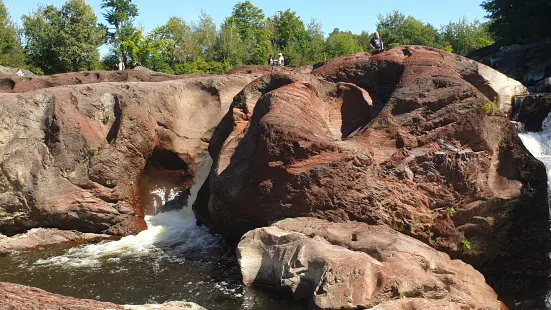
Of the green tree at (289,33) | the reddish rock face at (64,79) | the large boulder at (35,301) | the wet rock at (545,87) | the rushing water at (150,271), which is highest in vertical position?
the green tree at (289,33)

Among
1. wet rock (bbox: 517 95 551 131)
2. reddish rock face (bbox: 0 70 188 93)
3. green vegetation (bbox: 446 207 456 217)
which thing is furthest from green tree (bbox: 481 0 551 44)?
green vegetation (bbox: 446 207 456 217)

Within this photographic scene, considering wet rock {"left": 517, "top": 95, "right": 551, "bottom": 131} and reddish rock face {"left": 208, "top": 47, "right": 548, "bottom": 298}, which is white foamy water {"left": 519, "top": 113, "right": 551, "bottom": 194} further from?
reddish rock face {"left": 208, "top": 47, "right": 548, "bottom": 298}

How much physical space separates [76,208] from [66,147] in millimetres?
1794

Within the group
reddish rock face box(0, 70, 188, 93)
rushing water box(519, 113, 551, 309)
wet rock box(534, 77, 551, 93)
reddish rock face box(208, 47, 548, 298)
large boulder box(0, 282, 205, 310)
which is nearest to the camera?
large boulder box(0, 282, 205, 310)

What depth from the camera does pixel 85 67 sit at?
149ft

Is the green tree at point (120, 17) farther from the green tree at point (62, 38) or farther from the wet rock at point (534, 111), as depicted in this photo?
the wet rock at point (534, 111)

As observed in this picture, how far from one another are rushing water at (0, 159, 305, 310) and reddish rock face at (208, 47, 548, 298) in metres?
1.36

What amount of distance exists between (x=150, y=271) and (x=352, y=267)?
5.10 metres

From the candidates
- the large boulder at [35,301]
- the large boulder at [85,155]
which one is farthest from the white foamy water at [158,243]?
the large boulder at [35,301]

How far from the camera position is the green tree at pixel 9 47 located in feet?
132

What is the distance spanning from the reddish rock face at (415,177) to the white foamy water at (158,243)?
157cm

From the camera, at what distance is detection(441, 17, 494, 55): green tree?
6041 cm

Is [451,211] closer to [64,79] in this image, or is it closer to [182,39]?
[64,79]

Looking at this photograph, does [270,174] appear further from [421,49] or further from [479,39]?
[479,39]
